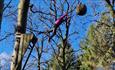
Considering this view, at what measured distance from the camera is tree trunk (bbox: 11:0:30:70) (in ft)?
16.2

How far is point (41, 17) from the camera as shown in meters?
28.6

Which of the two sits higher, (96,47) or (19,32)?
(19,32)

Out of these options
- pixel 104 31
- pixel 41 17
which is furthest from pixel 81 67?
pixel 41 17

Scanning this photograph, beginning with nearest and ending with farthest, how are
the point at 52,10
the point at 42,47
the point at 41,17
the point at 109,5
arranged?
1. the point at 109,5
2. the point at 52,10
3. the point at 41,17
4. the point at 42,47

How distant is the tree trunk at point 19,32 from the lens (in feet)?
16.2

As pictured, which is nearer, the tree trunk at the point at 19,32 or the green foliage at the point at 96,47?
the tree trunk at the point at 19,32

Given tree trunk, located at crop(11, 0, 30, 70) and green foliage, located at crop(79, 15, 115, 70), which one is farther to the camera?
green foliage, located at crop(79, 15, 115, 70)

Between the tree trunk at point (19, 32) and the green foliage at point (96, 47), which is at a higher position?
the tree trunk at point (19, 32)

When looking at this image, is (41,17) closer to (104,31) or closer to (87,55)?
(104,31)

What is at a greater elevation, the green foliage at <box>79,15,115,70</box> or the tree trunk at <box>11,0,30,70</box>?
the tree trunk at <box>11,0,30,70</box>

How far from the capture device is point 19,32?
16.4 ft

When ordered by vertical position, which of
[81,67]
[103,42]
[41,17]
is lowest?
[81,67]

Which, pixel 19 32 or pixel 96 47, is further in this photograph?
pixel 96 47

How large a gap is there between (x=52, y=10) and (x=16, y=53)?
71.8 feet
